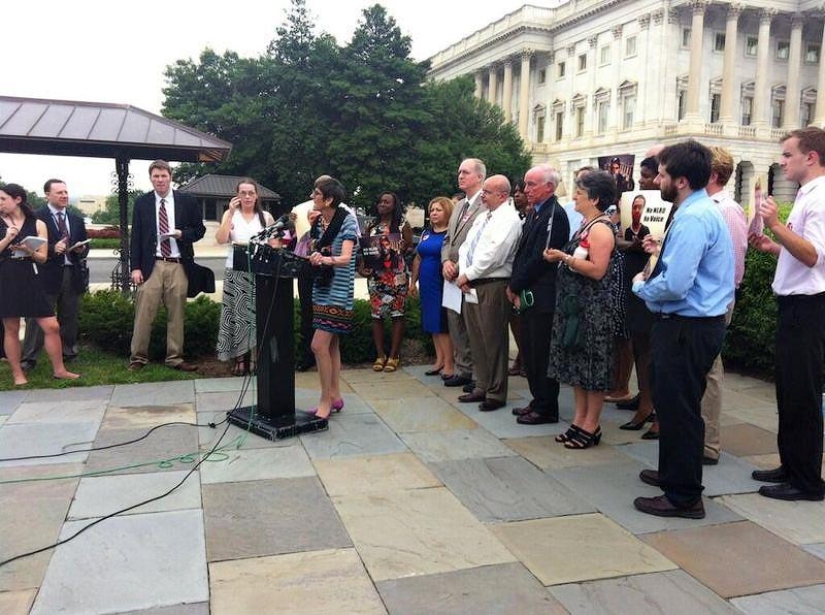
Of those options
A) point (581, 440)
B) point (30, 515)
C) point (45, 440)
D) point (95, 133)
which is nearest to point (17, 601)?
point (30, 515)

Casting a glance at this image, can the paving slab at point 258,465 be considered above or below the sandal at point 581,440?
below

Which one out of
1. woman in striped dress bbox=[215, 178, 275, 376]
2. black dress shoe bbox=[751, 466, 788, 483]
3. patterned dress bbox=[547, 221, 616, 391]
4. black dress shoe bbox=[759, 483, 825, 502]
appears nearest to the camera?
black dress shoe bbox=[759, 483, 825, 502]

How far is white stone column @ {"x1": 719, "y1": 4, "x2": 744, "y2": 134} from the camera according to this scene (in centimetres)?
5603

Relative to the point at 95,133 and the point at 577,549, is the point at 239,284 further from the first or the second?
the point at 577,549

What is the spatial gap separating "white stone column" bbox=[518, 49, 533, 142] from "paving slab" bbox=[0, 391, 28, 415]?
221ft

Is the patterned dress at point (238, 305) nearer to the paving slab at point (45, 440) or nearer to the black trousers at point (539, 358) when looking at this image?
the paving slab at point (45, 440)

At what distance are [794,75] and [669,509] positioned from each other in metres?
64.8

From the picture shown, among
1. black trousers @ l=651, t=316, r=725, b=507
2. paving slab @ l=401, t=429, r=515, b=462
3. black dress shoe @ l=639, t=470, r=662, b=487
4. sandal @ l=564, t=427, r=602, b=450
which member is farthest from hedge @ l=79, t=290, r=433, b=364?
black trousers @ l=651, t=316, r=725, b=507

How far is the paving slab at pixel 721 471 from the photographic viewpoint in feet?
14.5

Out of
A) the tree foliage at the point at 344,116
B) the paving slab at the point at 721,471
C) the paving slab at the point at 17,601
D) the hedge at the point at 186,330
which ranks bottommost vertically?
the paving slab at the point at 17,601

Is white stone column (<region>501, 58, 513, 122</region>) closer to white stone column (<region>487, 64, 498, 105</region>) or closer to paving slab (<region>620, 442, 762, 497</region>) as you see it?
white stone column (<region>487, 64, 498, 105</region>)

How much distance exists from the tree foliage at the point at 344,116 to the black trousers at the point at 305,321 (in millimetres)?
33992

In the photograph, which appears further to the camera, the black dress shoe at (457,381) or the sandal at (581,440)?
the black dress shoe at (457,381)

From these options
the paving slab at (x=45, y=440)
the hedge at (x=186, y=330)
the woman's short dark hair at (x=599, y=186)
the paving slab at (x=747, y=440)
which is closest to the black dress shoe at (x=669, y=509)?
the paving slab at (x=747, y=440)
